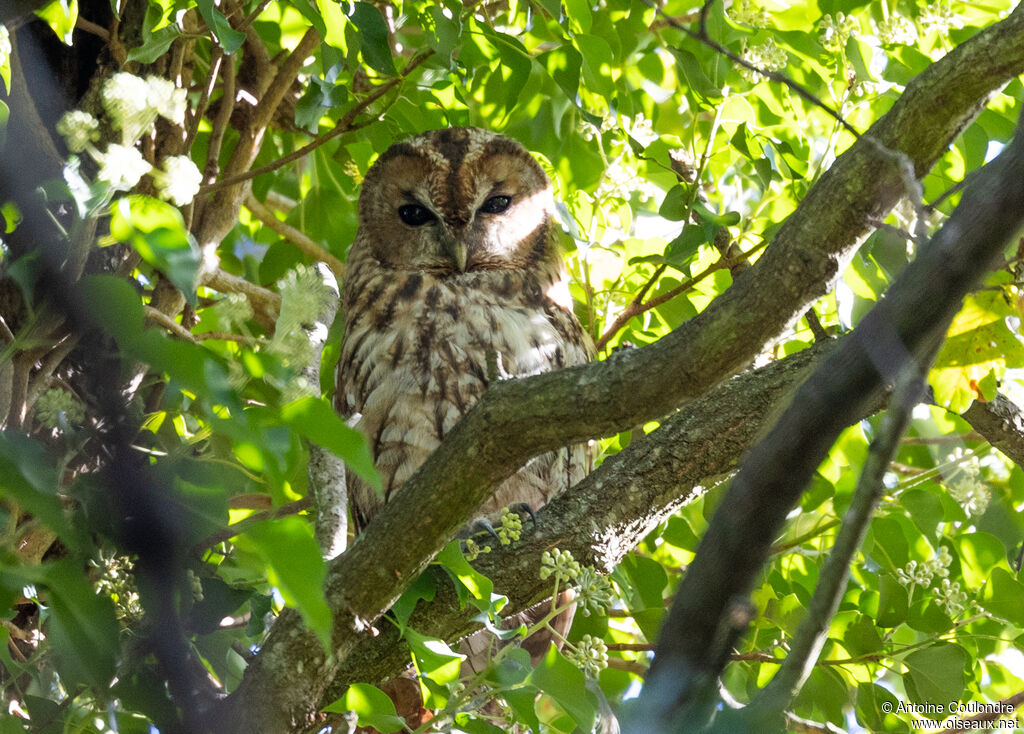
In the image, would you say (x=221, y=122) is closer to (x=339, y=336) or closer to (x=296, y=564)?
(x=339, y=336)

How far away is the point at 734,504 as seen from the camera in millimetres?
690

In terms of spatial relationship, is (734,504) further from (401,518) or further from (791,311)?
(401,518)

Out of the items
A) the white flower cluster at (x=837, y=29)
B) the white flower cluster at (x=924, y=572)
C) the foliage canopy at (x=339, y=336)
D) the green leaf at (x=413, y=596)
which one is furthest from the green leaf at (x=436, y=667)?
the white flower cluster at (x=837, y=29)

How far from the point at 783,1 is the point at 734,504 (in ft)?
5.77

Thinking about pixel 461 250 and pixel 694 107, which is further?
pixel 461 250

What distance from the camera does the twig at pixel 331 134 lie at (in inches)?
81.8

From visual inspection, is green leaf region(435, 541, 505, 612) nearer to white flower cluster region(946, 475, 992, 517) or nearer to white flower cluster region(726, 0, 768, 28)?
white flower cluster region(946, 475, 992, 517)

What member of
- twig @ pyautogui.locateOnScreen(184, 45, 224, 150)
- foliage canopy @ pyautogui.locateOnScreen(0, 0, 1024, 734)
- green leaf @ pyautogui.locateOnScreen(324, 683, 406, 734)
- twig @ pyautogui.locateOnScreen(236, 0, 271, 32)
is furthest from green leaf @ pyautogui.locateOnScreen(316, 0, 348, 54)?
green leaf @ pyautogui.locateOnScreen(324, 683, 406, 734)

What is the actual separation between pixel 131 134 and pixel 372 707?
679mm

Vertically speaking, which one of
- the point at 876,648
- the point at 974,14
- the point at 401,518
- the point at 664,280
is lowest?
the point at 401,518

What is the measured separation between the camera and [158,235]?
864 mm

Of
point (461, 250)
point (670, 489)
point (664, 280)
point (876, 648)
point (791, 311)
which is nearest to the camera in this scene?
point (791, 311)

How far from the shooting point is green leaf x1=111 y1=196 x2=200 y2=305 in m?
0.85

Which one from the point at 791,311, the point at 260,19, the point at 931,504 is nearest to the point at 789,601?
the point at 931,504
